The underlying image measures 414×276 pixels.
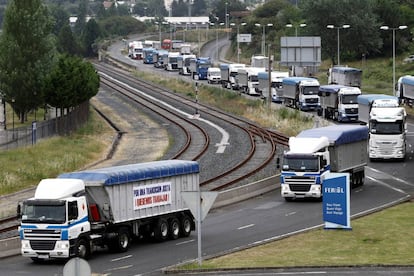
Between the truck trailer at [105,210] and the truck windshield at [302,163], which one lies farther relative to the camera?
the truck windshield at [302,163]

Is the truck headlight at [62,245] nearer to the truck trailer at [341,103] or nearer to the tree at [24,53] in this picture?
the tree at [24,53]

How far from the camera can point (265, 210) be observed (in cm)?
5084

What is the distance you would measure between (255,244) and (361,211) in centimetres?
1094

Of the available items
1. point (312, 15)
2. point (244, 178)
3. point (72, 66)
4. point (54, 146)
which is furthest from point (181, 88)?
point (244, 178)

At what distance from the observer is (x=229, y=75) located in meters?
140

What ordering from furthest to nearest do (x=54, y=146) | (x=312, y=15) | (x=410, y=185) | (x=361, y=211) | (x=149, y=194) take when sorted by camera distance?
(x=312, y=15) < (x=54, y=146) < (x=410, y=185) < (x=361, y=211) < (x=149, y=194)

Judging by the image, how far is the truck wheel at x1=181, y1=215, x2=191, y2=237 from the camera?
43.3 m

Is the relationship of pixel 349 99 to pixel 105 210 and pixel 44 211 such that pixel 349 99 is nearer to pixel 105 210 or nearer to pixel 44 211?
pixel 105 210

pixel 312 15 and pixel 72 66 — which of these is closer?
pixel 72 66

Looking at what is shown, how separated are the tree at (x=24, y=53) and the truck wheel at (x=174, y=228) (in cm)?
5030

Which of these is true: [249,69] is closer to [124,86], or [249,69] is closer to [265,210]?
[124,86]

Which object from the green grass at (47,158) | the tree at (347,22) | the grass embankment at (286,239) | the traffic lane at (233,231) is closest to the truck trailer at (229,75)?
the grass embankment at (286,239)

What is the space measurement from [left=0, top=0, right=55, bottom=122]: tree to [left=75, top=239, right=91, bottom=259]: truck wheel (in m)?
54.9

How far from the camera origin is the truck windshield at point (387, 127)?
221ft
